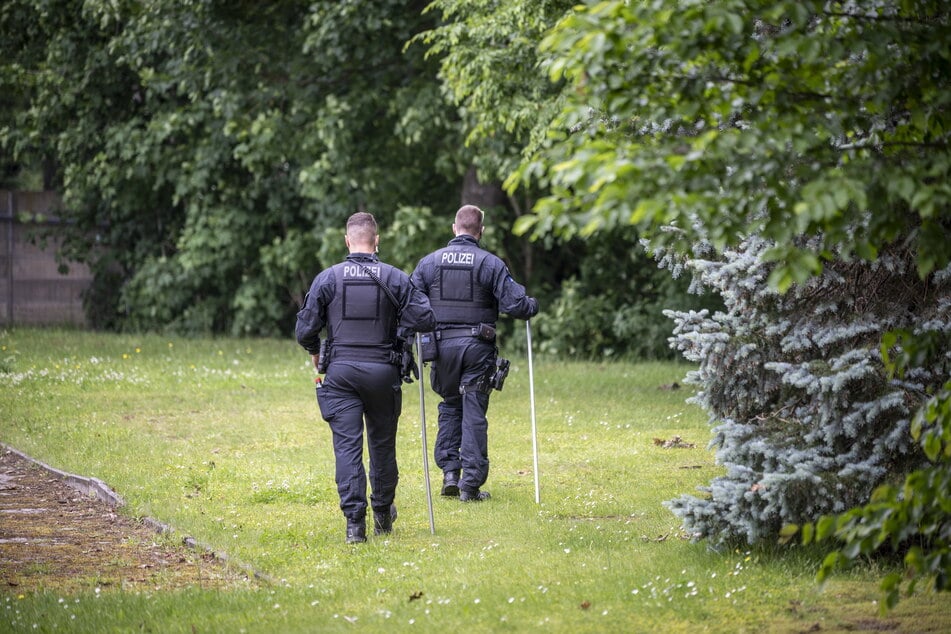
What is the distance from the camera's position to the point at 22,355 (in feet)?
60.6

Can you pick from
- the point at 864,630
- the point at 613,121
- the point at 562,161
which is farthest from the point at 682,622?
A: the point at 613,121

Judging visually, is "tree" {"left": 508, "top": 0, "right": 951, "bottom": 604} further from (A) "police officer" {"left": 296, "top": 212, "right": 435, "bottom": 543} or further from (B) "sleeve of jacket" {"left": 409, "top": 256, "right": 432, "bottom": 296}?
(B) "sleeve of jacket" {"left": 409, "top": 256, "right": 432, "bottom": 296}

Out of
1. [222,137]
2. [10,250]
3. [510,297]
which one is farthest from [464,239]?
[10,250]

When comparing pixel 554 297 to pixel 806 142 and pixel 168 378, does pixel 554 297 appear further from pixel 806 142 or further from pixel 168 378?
pixel 806 142

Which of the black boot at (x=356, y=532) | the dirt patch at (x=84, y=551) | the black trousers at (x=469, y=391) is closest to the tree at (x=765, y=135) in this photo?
the black boot at (x=356, y=532)

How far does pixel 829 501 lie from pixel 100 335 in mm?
18421

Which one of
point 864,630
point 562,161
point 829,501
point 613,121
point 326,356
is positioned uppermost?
point 613,121

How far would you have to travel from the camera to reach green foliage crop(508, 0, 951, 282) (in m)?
4.11

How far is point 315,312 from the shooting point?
7949 millimetres

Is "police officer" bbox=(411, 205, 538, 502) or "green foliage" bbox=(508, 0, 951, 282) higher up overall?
"green foliage" bbox=(508, 0, 951, 282)

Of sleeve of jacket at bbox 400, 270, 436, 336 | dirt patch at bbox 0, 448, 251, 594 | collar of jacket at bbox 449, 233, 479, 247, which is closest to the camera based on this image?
dirt patch at bbox 0, 448, 251, 594

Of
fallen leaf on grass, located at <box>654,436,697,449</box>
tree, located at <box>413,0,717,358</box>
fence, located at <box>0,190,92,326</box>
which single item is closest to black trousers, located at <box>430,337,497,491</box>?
fallen leaf on grass, located at <box>654,436,697,449</box>

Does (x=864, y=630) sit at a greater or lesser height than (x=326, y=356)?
lesser

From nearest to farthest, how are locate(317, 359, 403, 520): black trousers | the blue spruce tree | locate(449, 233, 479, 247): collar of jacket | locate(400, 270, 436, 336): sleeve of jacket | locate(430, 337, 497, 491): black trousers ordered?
the blue spruce tree → locate(317, 359, 403, 520): black trousers → locate(400, 270, 436, 336): sleeve of jacket → locate(430, 337, 497, 491): black trousers → locate(449, 233, 479, 247): collar of jacket
